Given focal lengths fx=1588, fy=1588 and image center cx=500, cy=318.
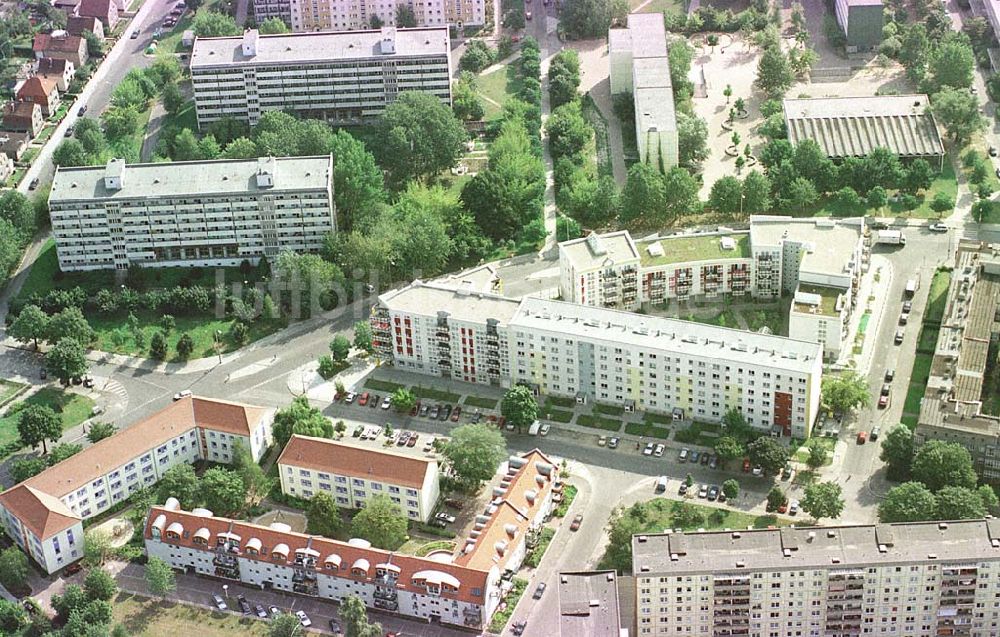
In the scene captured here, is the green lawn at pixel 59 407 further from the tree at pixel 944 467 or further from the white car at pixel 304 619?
the tree at pixel 944 467

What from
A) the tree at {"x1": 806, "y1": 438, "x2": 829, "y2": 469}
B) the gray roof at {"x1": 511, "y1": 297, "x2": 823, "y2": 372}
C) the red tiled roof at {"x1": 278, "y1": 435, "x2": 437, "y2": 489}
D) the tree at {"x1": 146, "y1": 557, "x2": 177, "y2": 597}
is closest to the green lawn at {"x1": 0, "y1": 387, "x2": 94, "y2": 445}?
the red tiled roof at {"x1": 278, "y1": 435, "x2": 437, "y2": 489}

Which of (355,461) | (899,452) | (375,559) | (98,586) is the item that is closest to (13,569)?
(98,586)

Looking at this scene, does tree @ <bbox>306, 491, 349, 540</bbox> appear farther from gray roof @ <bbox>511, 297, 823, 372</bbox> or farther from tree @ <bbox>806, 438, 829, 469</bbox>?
tree @ <bbox>806, 438, 829, 469</bbox>

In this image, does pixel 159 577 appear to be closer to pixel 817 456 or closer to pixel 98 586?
pixel 98 586

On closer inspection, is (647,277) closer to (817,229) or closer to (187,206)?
(817,229)

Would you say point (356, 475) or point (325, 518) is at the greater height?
point (356, 475)

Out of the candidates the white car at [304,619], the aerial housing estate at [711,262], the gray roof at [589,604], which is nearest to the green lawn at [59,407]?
the white car at [304,619]

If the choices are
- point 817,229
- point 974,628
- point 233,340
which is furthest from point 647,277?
point 974,628
